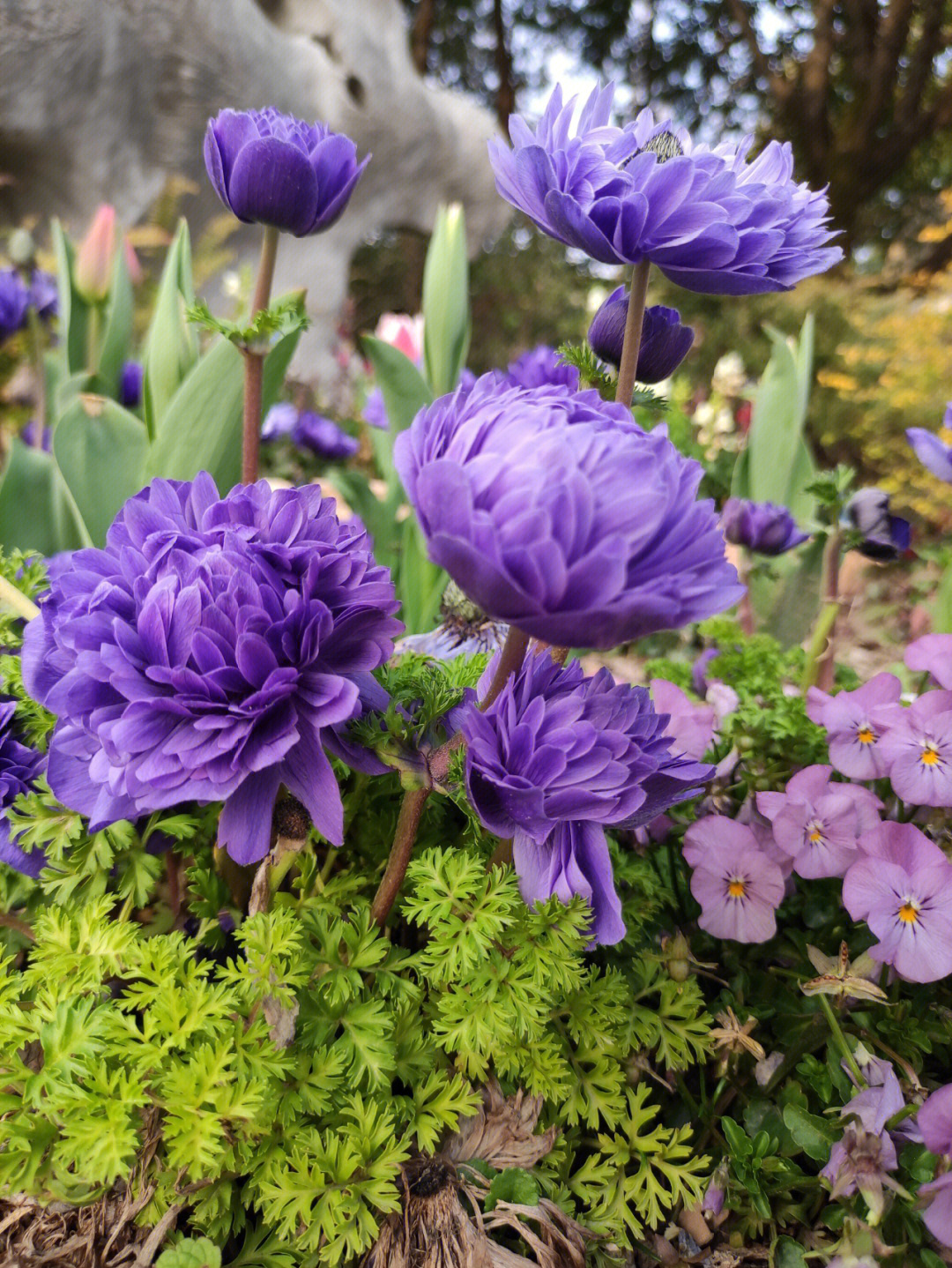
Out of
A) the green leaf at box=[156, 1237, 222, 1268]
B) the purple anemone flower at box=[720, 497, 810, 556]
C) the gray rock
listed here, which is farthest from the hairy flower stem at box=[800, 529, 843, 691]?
the gray rock

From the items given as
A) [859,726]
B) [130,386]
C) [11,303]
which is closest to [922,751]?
[859,726]

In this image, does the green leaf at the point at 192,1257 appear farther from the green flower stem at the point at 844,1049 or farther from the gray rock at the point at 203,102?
the gray rock at the point at 203,102

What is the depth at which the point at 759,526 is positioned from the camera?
1.19m

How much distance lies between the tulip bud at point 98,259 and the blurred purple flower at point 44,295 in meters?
0.41

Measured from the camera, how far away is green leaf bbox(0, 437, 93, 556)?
1.06 meters

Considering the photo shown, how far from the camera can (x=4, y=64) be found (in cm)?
383

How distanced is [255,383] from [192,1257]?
23.9 inches

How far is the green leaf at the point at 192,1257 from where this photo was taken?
47 centimetres

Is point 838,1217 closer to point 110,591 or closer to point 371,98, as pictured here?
point 110,591

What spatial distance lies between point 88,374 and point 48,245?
13.3ft

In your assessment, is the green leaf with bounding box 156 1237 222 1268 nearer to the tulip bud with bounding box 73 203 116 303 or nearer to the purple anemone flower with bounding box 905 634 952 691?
the purple anemone flower with bounding box 905 634 952 691

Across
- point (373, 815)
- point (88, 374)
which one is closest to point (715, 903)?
point (373, 815)

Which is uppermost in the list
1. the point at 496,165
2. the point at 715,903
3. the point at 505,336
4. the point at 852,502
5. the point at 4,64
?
the point at 4,64

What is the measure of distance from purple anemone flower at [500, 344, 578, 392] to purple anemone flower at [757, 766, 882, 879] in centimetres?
47
